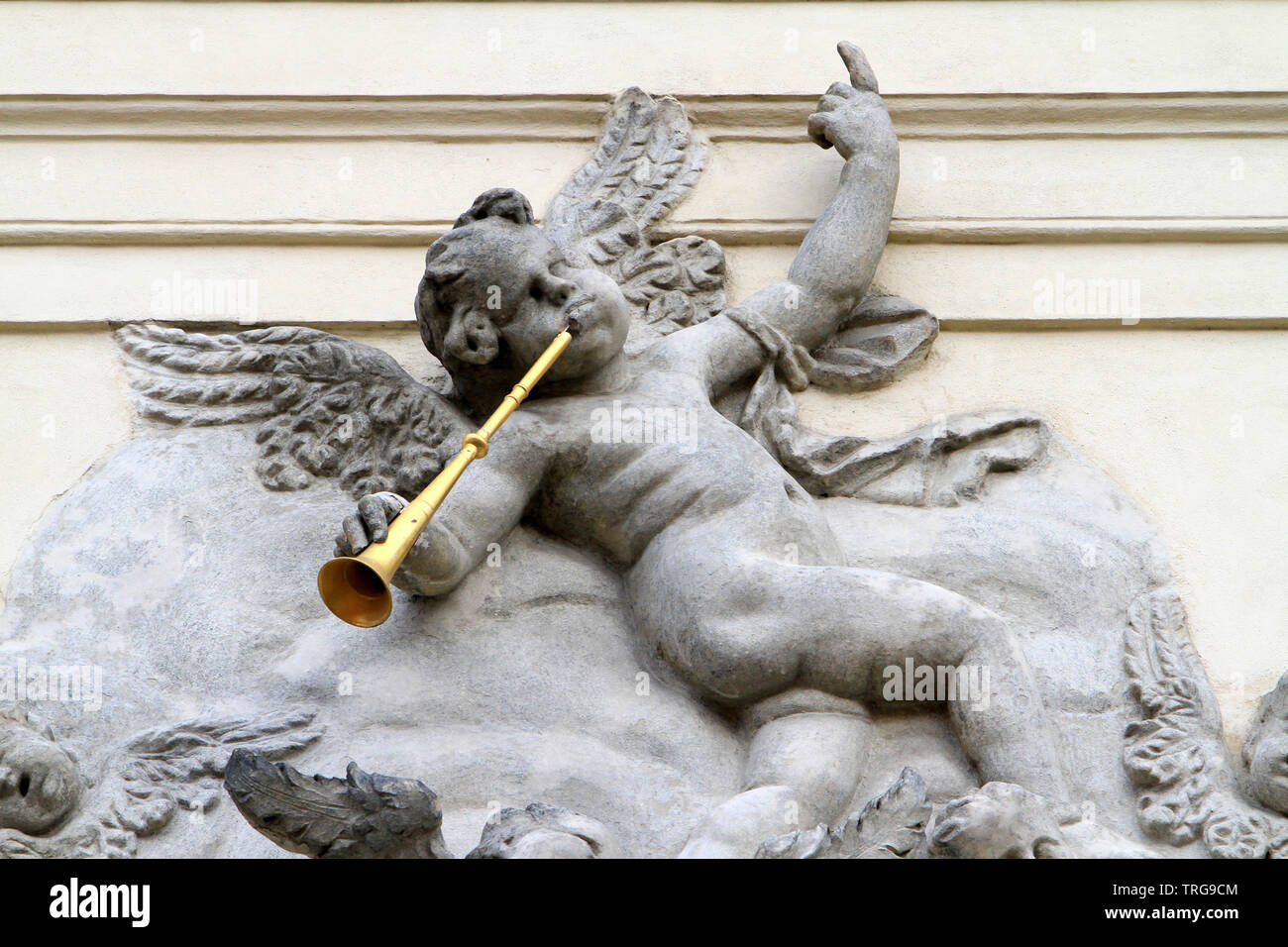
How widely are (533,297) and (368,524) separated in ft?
2.70

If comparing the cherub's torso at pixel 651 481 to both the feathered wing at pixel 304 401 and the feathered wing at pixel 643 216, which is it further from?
the feathered wing at pixel 643 216

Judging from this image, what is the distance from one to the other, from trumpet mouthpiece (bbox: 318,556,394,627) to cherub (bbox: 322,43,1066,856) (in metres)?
0.06

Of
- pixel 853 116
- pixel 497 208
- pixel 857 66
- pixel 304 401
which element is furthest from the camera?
pixel 857 66

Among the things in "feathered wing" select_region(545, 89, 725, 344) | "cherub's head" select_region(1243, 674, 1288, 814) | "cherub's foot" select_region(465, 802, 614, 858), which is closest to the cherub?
"feathered wing" select_region(545, 89, 725, 344)

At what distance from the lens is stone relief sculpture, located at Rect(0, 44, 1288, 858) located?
14.9 ft

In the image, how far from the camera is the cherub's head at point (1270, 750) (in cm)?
459

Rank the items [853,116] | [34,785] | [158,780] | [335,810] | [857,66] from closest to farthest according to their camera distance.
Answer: [335,810] → [34,785] → [158,780] → [853,116] → [857,66]

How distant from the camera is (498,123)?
603 centimetres

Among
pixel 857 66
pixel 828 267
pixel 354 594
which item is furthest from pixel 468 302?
pixel 857 66

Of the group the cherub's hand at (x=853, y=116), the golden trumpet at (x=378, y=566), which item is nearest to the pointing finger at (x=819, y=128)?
the cherub's hand at (x=853, y=116)

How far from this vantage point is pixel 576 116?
603 cm

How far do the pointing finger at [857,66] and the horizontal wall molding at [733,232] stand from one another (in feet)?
1.21

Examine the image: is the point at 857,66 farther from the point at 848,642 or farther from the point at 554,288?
the point at 848,642

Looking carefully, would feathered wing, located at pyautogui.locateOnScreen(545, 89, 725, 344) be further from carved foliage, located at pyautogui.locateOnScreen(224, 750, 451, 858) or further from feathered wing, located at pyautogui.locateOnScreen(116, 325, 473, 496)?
carved foliage, located at pyautogui.locateOnScreen(224, 750, 451, 858)
